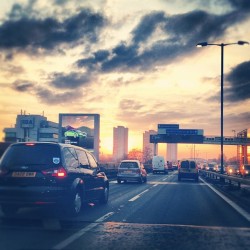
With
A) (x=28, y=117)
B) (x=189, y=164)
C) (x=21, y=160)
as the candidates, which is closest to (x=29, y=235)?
(x=21, y=160)

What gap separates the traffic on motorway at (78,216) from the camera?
697 centimetres

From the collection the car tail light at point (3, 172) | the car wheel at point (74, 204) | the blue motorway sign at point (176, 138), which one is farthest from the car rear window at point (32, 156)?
the blue motorway sign at point (176, 138)

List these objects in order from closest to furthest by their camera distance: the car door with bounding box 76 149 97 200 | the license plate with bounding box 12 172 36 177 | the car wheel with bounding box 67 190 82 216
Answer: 1. the license plate with bounding box 12 172 36 177
2. the car wheel with bounding box 67 190 82 216
3. the car door with bounding box 76 149 97 200

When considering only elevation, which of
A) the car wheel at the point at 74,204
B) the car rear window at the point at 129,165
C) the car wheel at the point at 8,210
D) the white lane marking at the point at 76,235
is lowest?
the white lane marking at the point at 76,235

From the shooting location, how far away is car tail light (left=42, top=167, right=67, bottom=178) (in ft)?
30.3

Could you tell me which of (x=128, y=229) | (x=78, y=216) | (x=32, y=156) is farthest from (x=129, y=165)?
(x=128, y=229)

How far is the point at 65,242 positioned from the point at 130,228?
1.89 meters

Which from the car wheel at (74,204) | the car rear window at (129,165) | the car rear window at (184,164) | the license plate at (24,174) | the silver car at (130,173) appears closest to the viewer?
the license plate at (24,174)

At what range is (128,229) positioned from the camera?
321 inches

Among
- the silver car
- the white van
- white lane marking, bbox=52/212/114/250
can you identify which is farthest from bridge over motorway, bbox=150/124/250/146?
white lane marking, bbox=52/212/114/250

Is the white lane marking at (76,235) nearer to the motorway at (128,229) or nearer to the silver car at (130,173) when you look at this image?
the motorway at (128,229)

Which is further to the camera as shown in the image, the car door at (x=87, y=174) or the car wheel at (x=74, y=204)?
the car door at (x=87, y=174)

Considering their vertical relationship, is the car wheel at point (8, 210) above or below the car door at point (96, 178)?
below

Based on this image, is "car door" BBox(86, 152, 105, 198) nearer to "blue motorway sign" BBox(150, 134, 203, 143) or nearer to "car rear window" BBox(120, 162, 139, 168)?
"car rear window" BBox(120, 162, 139, 168)
